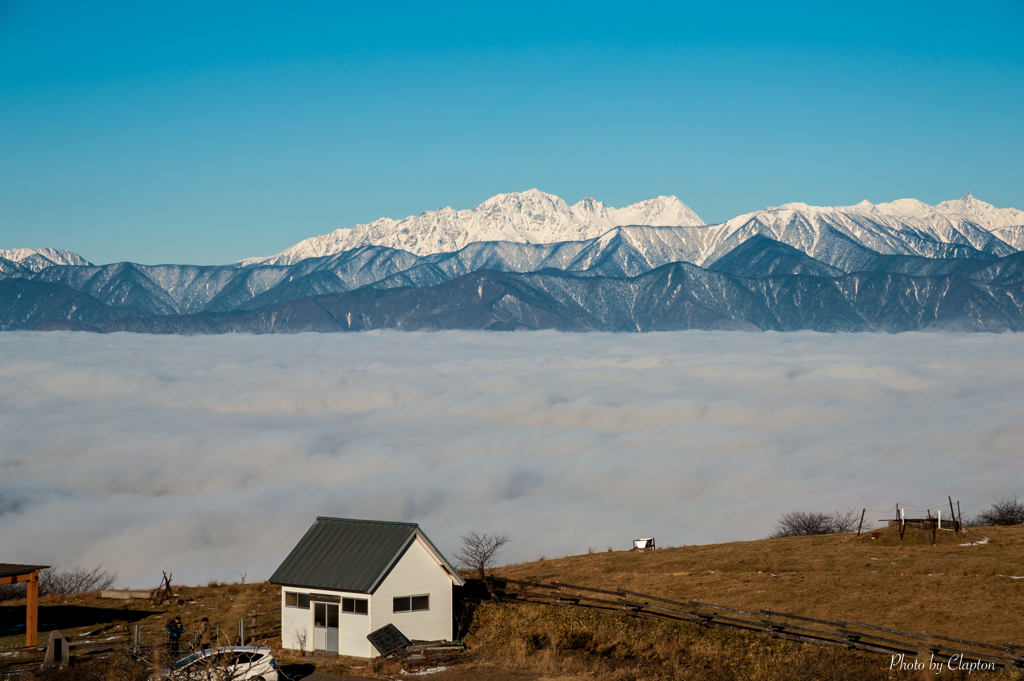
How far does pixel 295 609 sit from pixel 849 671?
983 inches

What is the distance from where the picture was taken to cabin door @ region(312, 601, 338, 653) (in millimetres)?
41906

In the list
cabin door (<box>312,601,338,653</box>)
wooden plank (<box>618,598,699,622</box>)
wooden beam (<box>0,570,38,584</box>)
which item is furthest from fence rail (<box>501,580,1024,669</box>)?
wooden beam (<box>0,570,38,584</box>)

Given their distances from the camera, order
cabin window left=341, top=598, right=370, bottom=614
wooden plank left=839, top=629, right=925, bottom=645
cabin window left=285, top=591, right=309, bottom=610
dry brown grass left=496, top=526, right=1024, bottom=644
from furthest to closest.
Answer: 1. cabin window left=285, top=591, right=309, bottom=610
2. cabin window left=341, top=598, right=370, bottom=614
3. dry brown grass left=496, top=526, right=1024, bottom=644
4. wooden plank left=839, top=629, right=925, bottom=645

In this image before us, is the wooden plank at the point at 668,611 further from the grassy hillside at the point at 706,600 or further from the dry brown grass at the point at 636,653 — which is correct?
the grassy hillside at the point at 706,600

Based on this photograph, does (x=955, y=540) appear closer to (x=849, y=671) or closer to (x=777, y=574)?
(x=777, y=574)

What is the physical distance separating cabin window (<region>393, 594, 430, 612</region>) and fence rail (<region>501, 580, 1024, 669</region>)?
677 centimetres

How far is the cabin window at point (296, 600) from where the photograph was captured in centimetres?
4297

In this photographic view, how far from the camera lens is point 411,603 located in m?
42.3

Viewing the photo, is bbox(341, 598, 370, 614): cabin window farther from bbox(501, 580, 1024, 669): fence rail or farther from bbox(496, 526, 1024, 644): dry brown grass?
bbox(496, 526, 1024, 644): dry brown grass

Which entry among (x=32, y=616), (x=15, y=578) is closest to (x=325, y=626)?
(x=32, y=616)

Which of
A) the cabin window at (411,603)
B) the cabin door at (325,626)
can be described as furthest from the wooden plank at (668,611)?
the cabin door at (325,626)

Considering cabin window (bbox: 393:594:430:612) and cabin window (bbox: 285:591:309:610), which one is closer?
cabin window (bbox: 393:594:430:612)

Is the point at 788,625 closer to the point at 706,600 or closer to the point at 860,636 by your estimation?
the point at 860,636

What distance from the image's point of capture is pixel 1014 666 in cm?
3180
